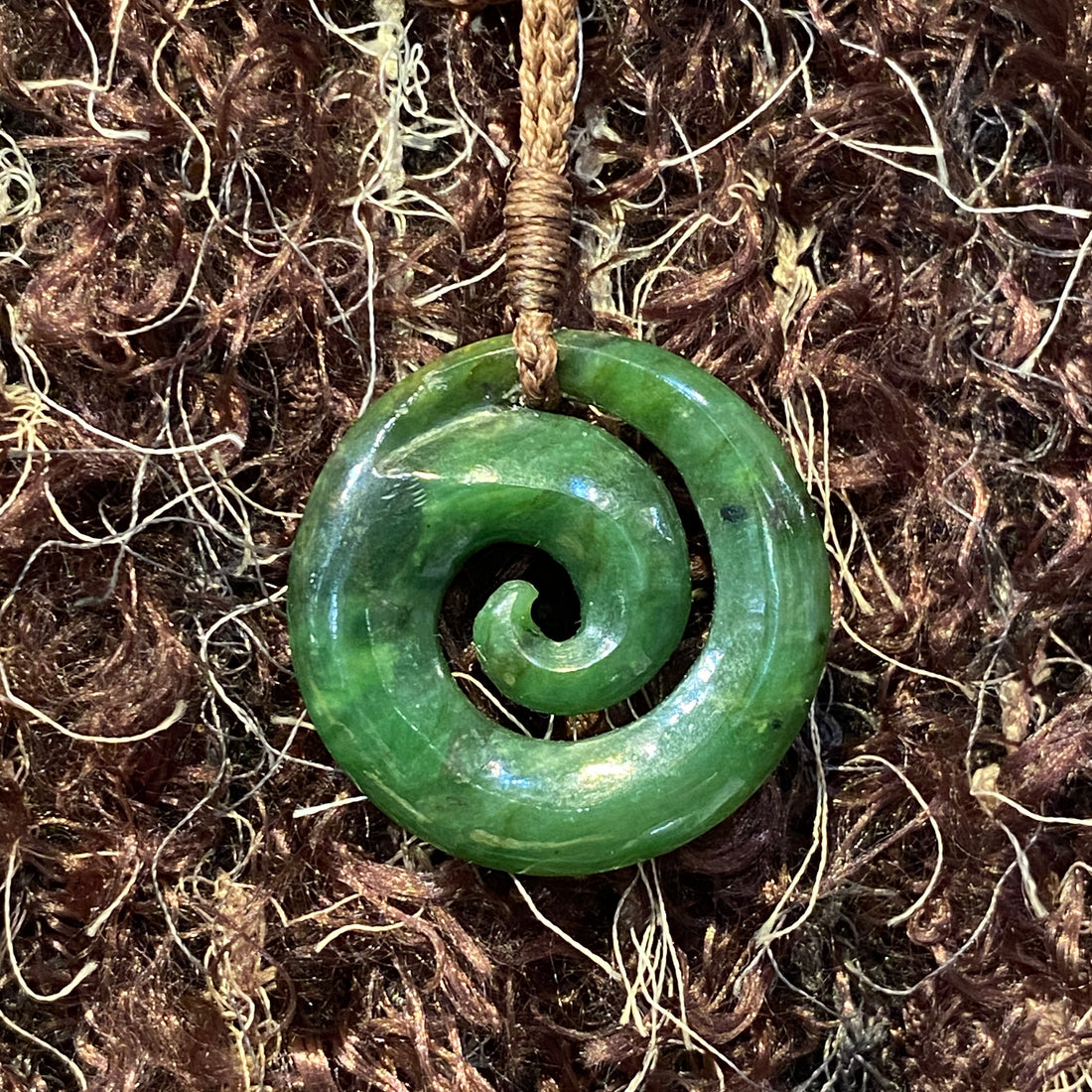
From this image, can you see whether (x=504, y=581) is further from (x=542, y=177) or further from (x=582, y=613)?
(x=542, y=177)

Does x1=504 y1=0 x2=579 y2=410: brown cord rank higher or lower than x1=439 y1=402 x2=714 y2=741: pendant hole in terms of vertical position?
higher

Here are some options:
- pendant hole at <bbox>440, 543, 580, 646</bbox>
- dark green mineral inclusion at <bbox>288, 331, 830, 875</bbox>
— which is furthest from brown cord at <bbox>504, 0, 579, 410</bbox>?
pendant hole at <bbox>440, 543, 580, 646</bbox>

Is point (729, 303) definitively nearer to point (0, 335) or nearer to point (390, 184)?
point (390, 184)

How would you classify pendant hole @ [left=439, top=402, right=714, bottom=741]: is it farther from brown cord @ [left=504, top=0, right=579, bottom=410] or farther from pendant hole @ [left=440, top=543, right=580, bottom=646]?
brown cord @ [left=504, top=0, right=579, bottom=410]

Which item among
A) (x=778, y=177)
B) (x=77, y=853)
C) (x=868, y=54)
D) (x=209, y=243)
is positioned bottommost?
(x=77, y=853)

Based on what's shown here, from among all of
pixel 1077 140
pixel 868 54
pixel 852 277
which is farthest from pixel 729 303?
pixel 1077 140
